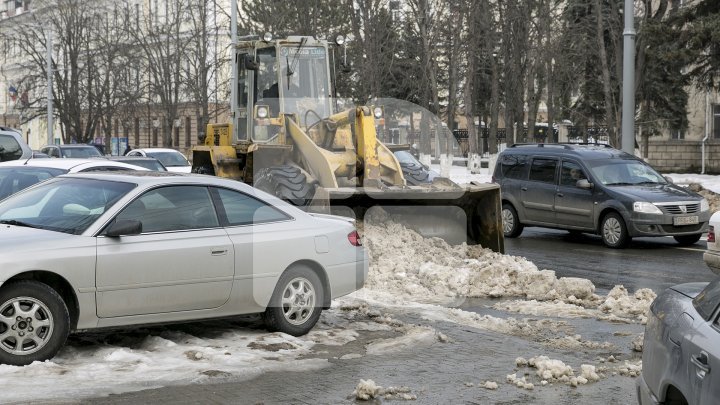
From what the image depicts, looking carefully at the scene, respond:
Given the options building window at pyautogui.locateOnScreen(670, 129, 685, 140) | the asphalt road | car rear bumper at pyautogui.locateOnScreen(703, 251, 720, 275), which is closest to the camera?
car rear bumper at pyautogui.locateOnScreen(703, 251, 720, 275)

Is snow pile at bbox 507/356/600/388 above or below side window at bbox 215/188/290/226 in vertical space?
below

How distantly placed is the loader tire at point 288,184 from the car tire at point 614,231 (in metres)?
5.57

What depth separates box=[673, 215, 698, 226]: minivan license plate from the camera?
17.7 metres

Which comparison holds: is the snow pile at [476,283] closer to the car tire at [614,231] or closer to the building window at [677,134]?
the car tire at [614,231]

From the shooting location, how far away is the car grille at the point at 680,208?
1769cm

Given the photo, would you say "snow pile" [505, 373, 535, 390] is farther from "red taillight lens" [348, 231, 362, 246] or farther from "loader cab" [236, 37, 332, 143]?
"loader cab" [236, 37, 332, 143]

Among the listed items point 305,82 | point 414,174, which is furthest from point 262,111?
point 414,174

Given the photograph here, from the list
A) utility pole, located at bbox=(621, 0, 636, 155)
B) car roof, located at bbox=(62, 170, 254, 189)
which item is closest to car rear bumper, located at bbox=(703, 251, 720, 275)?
car roof, located at bbox=(62, 170, 254, 189)

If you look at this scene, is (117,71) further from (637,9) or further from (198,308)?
(198,308)

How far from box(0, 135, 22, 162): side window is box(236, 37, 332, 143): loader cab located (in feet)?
17.8

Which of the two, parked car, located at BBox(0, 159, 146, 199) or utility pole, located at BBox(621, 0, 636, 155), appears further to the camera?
utility pole, located at BBox(621, 0, 636, 155)

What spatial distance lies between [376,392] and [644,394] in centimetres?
231

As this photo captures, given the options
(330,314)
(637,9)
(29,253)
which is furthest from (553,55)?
(29,253)

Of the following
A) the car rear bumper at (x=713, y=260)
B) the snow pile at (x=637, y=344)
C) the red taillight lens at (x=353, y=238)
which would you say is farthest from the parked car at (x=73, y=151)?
the snow pile at (x=637, y=344)
